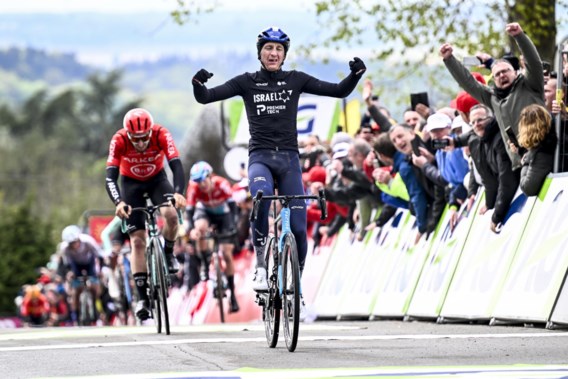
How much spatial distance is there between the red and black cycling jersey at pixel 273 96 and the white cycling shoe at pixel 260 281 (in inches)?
39.7

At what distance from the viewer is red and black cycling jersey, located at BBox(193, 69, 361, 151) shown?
12203 mm

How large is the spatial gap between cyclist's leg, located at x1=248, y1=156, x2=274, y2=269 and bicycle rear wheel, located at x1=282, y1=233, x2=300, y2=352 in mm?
766

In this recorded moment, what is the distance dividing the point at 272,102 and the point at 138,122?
3.05 meters

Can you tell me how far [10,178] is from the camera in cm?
14950

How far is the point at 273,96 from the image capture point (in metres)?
12.3

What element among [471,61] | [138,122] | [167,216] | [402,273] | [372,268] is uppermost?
[471,61]

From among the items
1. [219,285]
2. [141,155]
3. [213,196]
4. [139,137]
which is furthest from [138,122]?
[219,285]

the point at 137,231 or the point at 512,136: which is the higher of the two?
the point at 512,136

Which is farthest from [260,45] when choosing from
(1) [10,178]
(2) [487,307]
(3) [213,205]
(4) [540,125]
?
(1) [10,178]

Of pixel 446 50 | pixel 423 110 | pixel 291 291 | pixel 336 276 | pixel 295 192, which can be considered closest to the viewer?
pixel 291 291

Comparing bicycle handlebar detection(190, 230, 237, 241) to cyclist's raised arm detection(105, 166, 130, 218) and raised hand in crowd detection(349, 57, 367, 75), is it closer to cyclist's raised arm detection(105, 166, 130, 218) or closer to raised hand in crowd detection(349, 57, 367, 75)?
cyclist's raised arm detection(105, 166, 130, 218)

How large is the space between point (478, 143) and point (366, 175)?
4532 millimetres

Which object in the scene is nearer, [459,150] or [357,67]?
[357,67]

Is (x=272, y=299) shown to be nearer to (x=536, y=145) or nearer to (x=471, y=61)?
(x=536, y=145)
